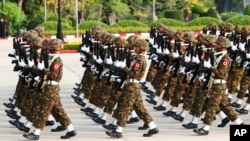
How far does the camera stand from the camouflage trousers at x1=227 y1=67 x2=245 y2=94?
1682cm

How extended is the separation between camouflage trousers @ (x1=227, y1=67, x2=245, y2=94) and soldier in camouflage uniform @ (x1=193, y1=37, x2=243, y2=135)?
311 cm

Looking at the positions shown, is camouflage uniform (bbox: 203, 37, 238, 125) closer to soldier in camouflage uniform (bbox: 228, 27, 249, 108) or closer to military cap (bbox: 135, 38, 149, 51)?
military cap (bbox: 135, 38, 149, 51)

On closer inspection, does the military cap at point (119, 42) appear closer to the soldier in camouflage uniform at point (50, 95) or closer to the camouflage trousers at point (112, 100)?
the camouflage trousers at point (112, 100)

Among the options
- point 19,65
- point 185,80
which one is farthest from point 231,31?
point 19,65

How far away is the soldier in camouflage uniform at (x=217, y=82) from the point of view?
44.2 feet

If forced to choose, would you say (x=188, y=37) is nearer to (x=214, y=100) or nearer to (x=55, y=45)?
(x=214, y=100)

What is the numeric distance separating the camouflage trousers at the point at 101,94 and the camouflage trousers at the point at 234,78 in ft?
9.18

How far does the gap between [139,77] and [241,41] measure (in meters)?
3.98

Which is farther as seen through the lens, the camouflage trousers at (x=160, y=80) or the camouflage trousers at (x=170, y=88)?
the camouflage trousers at (x=160, y=80)

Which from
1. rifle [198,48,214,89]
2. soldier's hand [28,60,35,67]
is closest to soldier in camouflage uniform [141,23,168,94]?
rifle [198,48,214,89]


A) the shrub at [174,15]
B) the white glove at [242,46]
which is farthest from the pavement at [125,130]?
the shrub at [174,15]

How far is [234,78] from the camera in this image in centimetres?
1697

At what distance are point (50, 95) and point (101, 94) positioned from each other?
2.43 metres

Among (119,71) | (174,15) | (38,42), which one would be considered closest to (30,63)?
(38,42)
